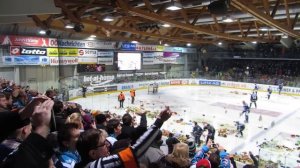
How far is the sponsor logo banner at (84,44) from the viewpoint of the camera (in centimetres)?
2371

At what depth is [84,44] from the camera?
25781 mm

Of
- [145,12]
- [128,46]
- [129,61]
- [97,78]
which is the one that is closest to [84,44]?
[97,78]

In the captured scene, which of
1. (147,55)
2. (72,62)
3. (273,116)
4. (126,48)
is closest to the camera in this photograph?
(273,116)

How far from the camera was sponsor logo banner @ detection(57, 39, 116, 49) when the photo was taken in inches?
933

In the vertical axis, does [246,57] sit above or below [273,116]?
above

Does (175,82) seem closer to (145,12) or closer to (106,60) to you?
(106,60)

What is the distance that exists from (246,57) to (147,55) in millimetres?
13509

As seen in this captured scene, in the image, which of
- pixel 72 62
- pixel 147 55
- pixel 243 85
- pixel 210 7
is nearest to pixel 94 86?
pixel 72 62

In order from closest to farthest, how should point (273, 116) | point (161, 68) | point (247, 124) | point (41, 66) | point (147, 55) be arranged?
point (247, 124) < point (273, 116) < point (41, 66) < point (147, 55) < point (161, 68)

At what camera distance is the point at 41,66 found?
72.8 feet

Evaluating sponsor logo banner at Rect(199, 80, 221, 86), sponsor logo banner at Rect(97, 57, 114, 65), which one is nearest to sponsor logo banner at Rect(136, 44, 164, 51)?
sponsor logo banner at Rect(97, 57, 114, 65)

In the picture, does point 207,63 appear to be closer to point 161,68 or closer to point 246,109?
point 161,68

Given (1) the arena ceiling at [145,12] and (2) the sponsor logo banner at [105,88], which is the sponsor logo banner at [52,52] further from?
(2) the sponsor logo banner at [105,88]

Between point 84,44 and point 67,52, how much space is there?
221 centimetres
